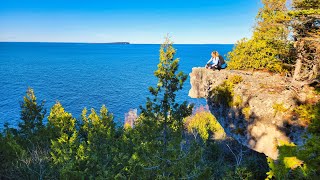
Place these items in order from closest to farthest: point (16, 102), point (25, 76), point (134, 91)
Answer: point (16, 102) < point (134, 91) < point (25, 76)

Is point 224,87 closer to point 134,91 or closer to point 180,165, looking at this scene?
point 180,165

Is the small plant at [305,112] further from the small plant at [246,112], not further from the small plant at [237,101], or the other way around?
the small plant at [237,101]

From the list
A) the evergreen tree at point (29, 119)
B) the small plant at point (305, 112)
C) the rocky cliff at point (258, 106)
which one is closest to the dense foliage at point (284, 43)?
the rocky cliff at point (258, 106)

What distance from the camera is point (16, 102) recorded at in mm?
60844

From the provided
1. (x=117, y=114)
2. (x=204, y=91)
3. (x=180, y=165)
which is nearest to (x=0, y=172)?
(x=180, y=165)

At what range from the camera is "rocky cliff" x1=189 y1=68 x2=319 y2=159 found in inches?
569

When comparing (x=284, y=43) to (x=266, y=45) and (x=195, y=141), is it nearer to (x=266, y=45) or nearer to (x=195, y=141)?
(x=266, y=45)

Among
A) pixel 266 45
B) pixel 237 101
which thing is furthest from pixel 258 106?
pixel 266 45

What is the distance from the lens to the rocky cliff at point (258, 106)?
47.4ft

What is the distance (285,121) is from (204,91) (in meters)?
8.66

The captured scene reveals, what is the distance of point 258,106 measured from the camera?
51.7ft

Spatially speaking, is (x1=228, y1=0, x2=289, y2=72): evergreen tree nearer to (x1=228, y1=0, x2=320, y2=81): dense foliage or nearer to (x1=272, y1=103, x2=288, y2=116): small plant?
(x1=228, y1=0, x2=320, y2=81): dense foliage

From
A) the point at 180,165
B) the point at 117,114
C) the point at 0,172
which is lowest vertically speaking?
the point at 117,114

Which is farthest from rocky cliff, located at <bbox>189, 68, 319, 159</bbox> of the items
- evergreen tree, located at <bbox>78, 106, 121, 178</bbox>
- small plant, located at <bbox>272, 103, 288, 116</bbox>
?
evergreen tree, located at <bbox>78, 106, 121, 178</bbox>
